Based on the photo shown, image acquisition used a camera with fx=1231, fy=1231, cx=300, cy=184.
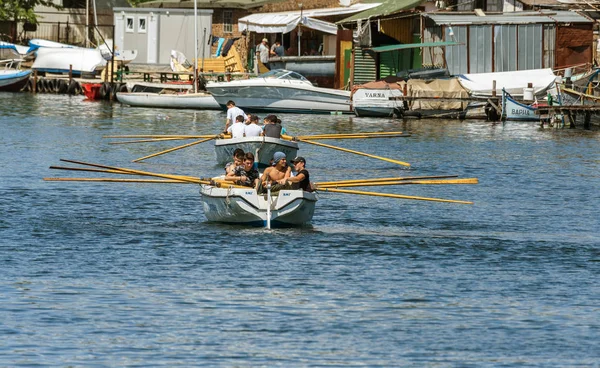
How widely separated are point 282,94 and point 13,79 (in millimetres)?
24439

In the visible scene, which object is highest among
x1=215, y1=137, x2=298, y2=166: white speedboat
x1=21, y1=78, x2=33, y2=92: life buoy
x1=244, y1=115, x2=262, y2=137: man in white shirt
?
x1=21, y1=78, x2=33, y2=92: life buoy

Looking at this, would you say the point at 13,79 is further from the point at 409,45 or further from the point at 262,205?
the point at 262,205

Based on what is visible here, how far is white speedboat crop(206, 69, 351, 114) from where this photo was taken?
6469cm

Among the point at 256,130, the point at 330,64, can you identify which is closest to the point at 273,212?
the point at 256,130

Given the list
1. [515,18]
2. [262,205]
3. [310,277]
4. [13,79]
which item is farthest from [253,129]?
[13,79]

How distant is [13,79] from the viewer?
267ft

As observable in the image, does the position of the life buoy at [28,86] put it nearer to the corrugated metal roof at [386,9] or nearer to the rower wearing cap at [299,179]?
the corrugated metal roof at [386,9]

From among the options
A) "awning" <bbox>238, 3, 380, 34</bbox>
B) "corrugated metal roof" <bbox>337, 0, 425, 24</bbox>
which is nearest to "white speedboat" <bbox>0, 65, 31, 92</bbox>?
"awning" <bbox>238, 3, 380, 34</bbox>

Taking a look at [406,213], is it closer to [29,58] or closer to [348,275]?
[348,275]

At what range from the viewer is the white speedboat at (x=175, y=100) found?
67.3 meters

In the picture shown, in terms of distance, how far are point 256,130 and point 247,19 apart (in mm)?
42381

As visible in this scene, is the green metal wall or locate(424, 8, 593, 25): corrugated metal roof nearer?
locate(424, 8, 593, 25): corrugated metal roof

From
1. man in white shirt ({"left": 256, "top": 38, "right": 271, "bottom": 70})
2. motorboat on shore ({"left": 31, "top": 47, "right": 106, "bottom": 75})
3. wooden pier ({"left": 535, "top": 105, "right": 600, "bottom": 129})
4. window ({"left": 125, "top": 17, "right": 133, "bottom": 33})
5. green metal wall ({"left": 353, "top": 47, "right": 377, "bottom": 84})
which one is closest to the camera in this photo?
wooden pier ({"left": 535, "top": 105, "right": 600, "bottom": 129})

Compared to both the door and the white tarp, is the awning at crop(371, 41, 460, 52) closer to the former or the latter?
the white tarp
